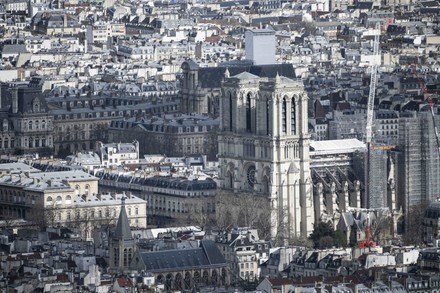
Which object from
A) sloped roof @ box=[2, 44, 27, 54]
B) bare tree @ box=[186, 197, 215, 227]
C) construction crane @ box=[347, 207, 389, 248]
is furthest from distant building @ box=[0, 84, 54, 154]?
sloped roof @ box=[2, 44, 27, 54]

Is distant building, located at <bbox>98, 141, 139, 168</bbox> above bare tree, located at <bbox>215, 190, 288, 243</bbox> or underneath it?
above

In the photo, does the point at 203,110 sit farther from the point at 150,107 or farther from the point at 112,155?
the point at 112,155

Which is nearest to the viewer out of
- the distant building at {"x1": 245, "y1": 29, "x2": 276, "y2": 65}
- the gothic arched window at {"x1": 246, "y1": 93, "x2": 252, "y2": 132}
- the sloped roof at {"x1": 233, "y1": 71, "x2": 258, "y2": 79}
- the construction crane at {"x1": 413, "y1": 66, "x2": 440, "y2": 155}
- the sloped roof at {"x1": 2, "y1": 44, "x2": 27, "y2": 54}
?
the gothic arched window at {"x1": 246, "y1": 93, "x2": 252, "y2": 132}

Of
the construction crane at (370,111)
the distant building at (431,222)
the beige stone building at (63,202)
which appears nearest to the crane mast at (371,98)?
the construction crane at (370,111)

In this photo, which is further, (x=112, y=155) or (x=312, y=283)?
(x=112, y=155)

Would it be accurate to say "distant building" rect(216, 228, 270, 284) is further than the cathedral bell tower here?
No

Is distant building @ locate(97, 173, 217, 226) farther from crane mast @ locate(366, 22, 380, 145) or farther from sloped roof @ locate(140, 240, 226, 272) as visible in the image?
sloped roof @ locate(140, 240, 226, 272)

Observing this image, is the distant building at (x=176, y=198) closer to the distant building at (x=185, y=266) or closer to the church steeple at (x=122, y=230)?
the distant building at (x=185, y=266)

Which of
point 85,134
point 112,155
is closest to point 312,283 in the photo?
point 112,155

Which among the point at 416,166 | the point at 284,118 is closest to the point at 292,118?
the point at 284,118
